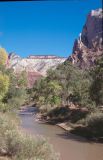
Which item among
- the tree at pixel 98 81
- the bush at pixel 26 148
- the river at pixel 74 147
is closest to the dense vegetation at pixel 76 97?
the tree at pixel 98 81

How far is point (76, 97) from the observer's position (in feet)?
121

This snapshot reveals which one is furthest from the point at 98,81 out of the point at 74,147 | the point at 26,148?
the point at 26,148

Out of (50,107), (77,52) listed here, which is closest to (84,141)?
(50,107)

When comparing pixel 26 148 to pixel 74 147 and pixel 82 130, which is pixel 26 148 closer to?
pixel 74 147

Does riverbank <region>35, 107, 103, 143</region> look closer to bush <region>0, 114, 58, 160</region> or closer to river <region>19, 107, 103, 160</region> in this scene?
river <region>19, 107, 103, 160</region>

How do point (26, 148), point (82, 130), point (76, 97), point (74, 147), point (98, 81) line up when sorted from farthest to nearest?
point (76, 97), point (82, 130), point (98, 81), point (74, 147), point (26, 148)

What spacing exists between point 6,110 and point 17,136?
54.1 feet

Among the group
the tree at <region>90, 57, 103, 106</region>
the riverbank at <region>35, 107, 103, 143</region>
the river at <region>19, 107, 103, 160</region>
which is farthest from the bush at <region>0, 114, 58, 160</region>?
the tree at <region>90, 57, 103, 106</region>

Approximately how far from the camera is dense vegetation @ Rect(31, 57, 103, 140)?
25.3 metres

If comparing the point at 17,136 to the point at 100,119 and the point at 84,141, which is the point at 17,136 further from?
the point at 100,119

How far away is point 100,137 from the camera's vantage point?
78.4 feet

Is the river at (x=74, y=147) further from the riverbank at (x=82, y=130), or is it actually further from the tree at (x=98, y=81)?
the tree at (x=98, y=81)

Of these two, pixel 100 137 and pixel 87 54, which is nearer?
pixel 100 137

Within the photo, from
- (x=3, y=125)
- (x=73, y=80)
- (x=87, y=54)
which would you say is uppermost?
(x=87, y=54)
